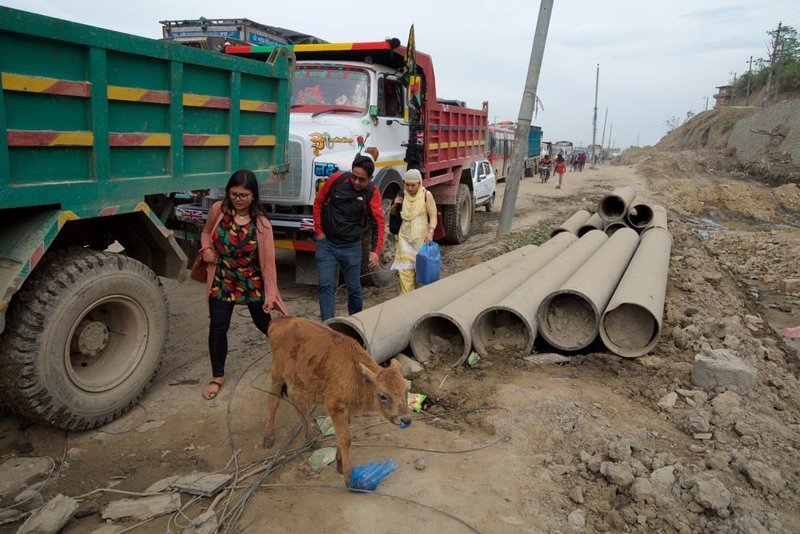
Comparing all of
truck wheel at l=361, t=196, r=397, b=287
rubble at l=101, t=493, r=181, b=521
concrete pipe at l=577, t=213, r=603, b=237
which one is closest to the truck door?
truck wheel at l=361, t=196, r=397, b=287

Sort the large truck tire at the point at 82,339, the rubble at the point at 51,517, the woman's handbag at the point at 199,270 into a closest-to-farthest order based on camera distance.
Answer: the rubble at the point at 51,517
the large truck tire at the point at 82,339
the woman's handbag at the point at 199,270

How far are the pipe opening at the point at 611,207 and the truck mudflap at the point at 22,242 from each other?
8815mm

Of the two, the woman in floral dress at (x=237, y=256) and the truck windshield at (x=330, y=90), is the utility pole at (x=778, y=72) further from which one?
the woman in floral dress at (x=237, y=256)

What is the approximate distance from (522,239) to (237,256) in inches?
294

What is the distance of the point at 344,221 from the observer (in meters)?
4.72

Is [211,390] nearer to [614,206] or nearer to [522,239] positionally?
[522,239]

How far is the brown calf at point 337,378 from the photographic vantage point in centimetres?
275

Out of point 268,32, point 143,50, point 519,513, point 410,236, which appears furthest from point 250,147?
point 268,32

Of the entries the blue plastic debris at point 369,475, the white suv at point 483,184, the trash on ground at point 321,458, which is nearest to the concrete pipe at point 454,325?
the trash on ground at point 321,458

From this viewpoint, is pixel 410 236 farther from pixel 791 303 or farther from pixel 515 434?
pixel 791 303

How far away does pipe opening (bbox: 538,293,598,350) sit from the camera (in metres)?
4.82

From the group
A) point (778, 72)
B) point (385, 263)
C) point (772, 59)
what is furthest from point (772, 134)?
point (385, 263)

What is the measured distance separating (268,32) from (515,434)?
13.3 m

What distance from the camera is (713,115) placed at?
51.6 m
